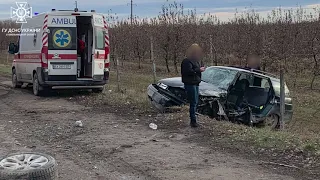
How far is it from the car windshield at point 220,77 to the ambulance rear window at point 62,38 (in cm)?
443

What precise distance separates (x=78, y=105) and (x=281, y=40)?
42.6 feet

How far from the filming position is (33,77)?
13.8 metres

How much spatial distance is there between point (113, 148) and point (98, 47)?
266 inches

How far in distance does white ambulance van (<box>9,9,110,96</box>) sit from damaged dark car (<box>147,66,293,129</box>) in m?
3.30

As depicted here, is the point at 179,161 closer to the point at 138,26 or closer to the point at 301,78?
the point at 301,78

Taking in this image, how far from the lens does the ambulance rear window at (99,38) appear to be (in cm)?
1314

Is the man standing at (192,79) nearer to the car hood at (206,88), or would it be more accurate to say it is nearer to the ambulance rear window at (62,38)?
the car hood at (206,88)

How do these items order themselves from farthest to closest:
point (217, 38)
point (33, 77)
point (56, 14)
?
point (217, 38)
point (33, 77)
point (56, 14)

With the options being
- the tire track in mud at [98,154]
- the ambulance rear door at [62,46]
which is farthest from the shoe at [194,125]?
the ambulance rear door at [62,46]

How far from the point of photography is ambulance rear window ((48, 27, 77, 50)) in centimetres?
1259

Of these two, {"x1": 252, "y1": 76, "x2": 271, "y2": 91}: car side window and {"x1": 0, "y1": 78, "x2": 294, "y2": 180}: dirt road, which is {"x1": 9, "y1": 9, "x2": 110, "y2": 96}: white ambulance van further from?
{"x1": 252, "y1": 76, "x2": 271, "y2": 91}: car side window

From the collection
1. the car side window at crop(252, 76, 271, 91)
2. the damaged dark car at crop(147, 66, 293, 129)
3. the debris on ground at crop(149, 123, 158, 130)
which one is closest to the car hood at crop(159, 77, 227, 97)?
the damaged dark car at crop(147, 66, 293, 129)

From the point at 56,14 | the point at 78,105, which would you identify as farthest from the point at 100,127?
the point at 56,14

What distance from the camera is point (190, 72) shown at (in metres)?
8.34
